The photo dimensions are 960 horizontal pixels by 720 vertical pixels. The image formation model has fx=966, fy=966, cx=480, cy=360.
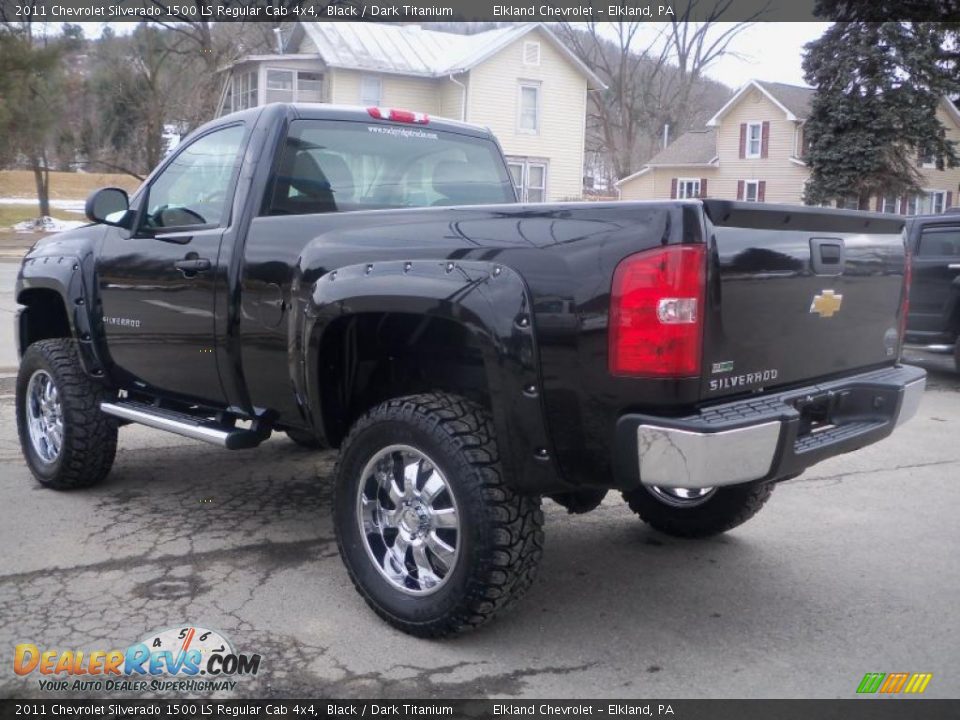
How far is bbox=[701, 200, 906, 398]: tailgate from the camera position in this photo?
123 inches

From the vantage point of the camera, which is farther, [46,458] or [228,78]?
[228,78]

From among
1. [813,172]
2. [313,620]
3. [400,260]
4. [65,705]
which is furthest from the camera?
[813,172]

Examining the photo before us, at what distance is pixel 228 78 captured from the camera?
36.8m

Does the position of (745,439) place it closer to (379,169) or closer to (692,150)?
(379,169)

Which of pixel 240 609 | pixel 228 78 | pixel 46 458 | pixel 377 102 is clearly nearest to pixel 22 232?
pixel 228 78

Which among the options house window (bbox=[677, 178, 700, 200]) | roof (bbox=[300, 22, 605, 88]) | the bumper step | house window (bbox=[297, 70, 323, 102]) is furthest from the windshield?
house window (bbox=[677, 178, 700, 200])

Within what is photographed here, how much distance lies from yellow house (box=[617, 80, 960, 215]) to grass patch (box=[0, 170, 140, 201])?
29.5 meters

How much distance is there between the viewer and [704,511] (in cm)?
469

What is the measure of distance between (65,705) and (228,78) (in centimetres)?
3667

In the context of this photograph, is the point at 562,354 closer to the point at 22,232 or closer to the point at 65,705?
the point at 65,705

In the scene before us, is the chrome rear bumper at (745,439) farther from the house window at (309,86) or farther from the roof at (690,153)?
the roof at (690,153)

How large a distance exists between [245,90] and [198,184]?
33001 millimetres

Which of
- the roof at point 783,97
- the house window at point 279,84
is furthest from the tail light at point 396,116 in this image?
the roof at point 783,97

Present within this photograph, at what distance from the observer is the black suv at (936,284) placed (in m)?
10.7
